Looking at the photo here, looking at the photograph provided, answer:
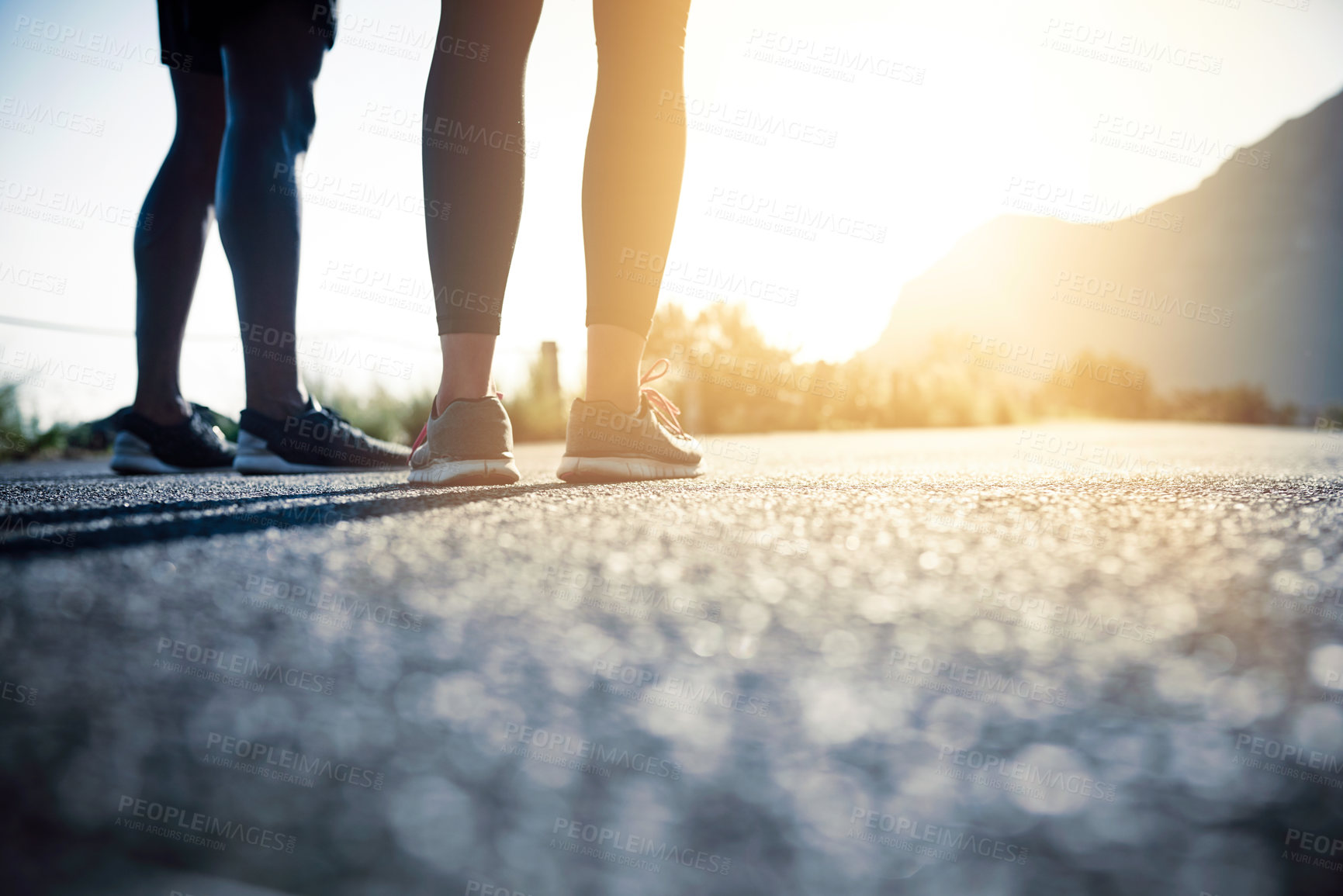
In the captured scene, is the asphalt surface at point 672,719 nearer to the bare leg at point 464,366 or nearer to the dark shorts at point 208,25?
the bare leg at point 464,366

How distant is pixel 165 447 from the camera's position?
90.2 inches

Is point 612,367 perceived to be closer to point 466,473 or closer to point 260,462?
point 466,473

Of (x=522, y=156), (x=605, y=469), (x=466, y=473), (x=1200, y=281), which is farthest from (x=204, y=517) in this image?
(x=1200, y=281)

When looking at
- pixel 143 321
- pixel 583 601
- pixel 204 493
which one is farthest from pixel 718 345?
pixel 583 601

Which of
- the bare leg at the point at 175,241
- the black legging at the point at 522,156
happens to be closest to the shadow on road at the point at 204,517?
the black legging at the point at 522,156

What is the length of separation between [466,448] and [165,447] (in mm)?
1418

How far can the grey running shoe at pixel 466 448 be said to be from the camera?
1.44 m

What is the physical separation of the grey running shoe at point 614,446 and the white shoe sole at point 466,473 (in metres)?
0.13

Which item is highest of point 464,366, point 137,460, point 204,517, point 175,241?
point 175,241

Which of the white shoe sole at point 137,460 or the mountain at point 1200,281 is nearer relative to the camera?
the white shoe sole at point 137,460

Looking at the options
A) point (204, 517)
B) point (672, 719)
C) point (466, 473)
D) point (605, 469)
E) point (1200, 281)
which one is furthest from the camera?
point (1200, 281)

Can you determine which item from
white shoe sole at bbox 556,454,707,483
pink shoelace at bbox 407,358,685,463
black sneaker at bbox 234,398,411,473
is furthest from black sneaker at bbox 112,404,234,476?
white shoe sole at bbox 556,454,707,483

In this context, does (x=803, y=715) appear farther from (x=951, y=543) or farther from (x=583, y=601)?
(x=951, y=543)

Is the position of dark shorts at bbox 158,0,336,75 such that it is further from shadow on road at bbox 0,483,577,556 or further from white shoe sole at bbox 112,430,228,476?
shadow on road at bbox 0,483,577,556
